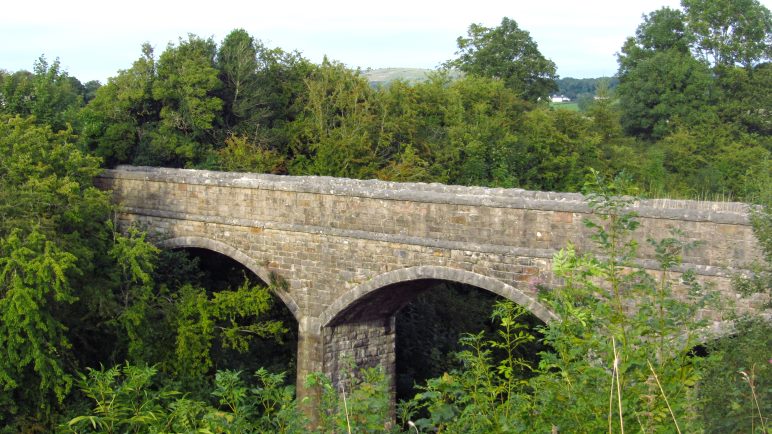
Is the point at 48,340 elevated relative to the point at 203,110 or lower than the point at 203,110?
lower

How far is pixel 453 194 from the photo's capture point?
1266cm

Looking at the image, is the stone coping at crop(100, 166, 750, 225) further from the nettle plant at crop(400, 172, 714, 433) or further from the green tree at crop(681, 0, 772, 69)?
the green tree at crop(681, 0, 772, 69)

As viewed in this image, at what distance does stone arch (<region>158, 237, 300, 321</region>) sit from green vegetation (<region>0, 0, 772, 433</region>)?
9.0 inches

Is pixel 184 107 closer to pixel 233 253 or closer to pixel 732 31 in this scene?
pixel 233 253

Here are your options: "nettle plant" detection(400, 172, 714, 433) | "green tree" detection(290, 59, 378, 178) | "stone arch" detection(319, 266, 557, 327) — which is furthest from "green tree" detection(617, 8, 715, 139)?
"nettle plant" detection(400, 172, 714, 433)

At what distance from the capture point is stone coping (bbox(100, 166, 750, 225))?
425 inches

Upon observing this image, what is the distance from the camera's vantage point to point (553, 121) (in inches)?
1001

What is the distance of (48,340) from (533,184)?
566 inches

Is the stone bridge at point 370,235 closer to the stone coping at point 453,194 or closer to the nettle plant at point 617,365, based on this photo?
the stone coping at point 453,194

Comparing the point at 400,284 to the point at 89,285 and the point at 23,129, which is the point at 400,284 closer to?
the point at 89,285

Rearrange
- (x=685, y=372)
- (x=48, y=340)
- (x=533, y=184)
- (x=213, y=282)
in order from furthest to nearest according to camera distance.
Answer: (x=533, y=184) → (x=213, y=282) → (x=48, y=340) → (x=685, y=372)

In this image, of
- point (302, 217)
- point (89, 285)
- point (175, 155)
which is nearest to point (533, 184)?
point (175, 155)

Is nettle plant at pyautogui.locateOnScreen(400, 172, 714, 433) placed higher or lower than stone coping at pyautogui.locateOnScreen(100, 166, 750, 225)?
lower

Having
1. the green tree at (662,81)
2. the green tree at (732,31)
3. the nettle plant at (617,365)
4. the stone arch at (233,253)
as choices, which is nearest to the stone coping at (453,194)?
the stone arch at (233,253)
